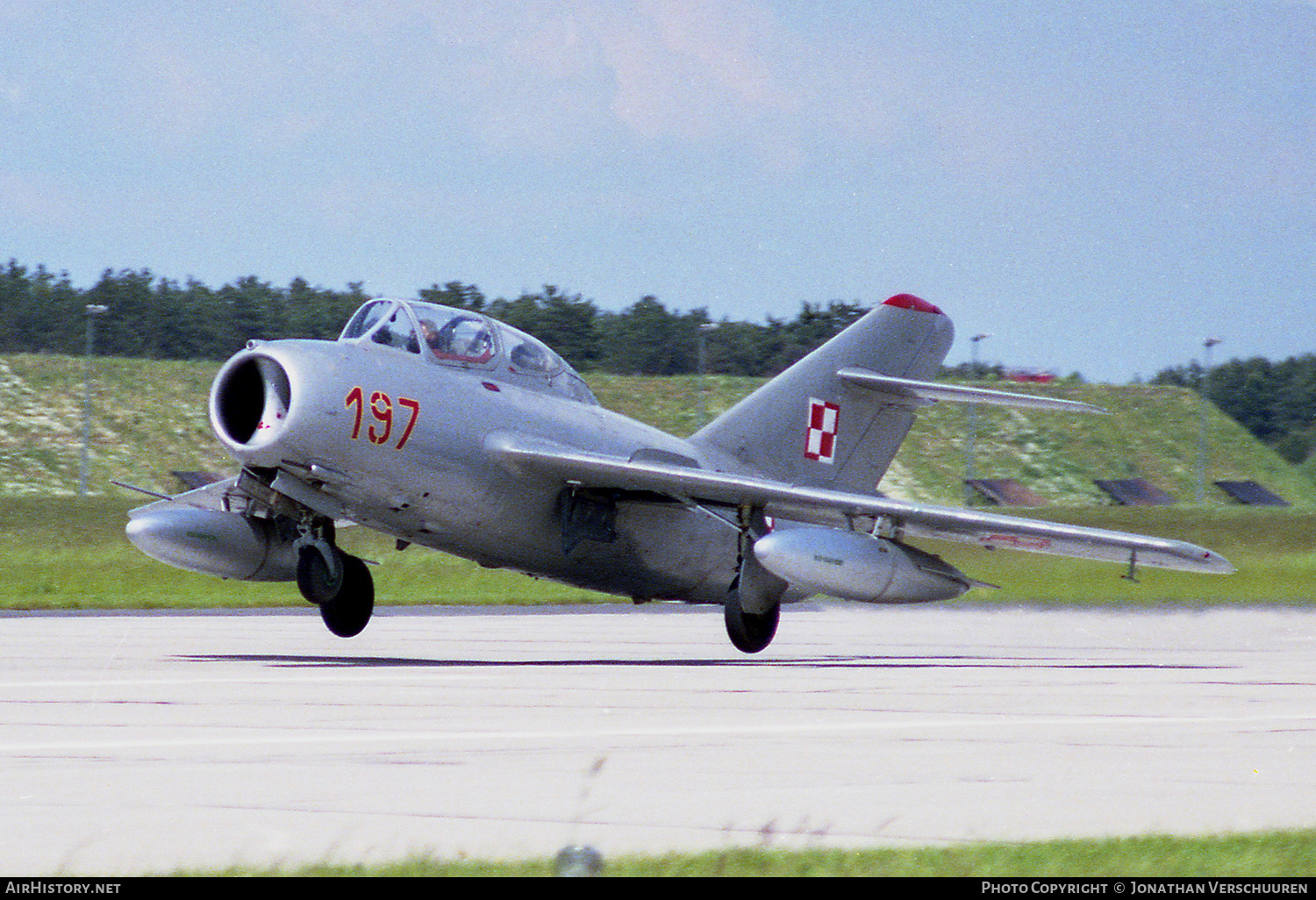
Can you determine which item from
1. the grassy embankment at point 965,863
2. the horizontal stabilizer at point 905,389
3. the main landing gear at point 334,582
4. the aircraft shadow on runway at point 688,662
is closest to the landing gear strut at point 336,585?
the main landing gear at point 334,582

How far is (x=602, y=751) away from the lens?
806 centimetres

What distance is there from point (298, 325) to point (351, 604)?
71.1 metres

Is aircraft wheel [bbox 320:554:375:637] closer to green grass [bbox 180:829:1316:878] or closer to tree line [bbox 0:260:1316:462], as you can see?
green grass [bbox 180:829:1316:878]

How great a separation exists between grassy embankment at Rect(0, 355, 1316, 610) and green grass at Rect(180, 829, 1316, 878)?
71.2 ft

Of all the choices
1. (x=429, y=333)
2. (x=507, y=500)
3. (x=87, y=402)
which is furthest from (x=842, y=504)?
(x=87, y=402)

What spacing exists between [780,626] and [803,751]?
15316mm

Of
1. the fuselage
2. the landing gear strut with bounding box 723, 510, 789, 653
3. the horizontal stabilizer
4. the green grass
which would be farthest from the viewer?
the horizontal stabilizer

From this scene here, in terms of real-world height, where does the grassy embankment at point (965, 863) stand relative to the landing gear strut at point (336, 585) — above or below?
above

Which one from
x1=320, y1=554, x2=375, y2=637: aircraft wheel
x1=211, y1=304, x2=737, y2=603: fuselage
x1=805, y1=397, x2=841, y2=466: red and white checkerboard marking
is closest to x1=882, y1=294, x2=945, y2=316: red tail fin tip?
x1=805, y1=397, x2=841, y2=466: red and white checkerboard marking

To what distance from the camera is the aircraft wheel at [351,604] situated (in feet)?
53.2

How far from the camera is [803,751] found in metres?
8.20

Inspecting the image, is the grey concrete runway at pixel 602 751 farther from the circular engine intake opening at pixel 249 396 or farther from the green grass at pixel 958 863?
the circular engine intake opening at pixel 249 396

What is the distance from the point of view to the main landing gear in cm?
1533

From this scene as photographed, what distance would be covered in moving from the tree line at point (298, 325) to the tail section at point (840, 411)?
193 ft
